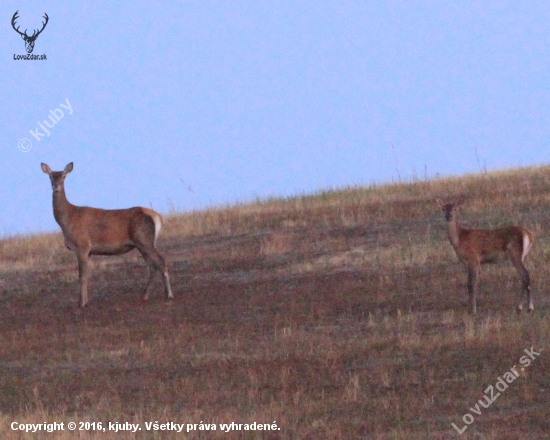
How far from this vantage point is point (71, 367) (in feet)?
38.6

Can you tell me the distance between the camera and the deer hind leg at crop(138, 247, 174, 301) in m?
15.2

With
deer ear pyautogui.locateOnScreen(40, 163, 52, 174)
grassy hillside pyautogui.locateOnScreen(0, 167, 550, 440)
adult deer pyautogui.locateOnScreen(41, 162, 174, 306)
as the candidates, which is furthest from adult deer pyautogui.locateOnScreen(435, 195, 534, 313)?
deer ear pyautogui.locateOnScreen(40, 163, 52, 174)

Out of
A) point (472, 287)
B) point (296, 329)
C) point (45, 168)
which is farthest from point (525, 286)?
point (45, 168)

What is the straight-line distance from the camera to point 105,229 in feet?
50.5

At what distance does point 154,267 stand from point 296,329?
3496mm

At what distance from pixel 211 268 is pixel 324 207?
4.09 metres

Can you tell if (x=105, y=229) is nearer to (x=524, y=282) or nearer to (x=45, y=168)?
(x=45, y=168)

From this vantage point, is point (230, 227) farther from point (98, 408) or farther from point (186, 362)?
point (98, 408)

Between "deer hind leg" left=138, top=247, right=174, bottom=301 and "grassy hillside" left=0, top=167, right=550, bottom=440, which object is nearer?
"grassy hillside" left=0, top=167, right=550, bottom=440

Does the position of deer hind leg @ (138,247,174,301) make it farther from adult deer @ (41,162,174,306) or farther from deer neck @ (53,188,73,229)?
deer neck @ (53,188,73,229)

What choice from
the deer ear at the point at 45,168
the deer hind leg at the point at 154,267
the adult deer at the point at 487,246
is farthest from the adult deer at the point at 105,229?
the adult deer at the point at 487,246

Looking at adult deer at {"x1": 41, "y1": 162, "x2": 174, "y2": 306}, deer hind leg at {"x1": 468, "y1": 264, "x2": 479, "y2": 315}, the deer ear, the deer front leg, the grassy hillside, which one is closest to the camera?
the grassy hillside

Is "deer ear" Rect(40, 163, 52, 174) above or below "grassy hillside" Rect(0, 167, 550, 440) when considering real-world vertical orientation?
above

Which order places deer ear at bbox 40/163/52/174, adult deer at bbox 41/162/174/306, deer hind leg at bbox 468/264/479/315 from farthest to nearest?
deer ear at bbox 40/163/52/174, adult deer at bbox 41/162/174/306, deer hind leg at bbox 468/264/479/315
